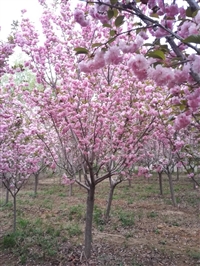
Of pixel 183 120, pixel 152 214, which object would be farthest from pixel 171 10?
pixel 152 214

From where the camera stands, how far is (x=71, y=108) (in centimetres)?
427

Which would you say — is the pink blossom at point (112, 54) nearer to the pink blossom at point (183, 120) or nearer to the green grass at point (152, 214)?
the pink blossom at point (183, 120)

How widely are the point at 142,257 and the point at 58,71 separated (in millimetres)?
3833

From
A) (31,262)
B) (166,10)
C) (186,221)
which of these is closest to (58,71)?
(166,10)

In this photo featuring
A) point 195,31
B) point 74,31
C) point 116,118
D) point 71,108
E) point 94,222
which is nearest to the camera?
point 195,31

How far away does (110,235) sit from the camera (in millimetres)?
6227

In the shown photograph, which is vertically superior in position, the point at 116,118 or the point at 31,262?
the point at 116,118

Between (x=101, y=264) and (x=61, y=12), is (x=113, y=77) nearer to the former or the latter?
(x=61, y=12)

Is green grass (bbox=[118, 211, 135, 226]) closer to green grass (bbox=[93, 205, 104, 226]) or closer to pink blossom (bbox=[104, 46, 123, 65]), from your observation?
green grass (bbox=[93, 205, 104, 226])

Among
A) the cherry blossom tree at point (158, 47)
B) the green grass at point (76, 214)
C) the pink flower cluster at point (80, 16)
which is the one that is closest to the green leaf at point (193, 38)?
the cherry blossom tree at point (158, 47)

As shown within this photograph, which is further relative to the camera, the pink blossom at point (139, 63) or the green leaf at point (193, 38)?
the pink blossom at point (139, 63)

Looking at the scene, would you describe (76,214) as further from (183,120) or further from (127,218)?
(183,120)

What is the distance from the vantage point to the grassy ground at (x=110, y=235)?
4.84m

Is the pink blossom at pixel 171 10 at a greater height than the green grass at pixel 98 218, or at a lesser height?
greater
